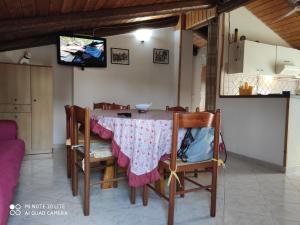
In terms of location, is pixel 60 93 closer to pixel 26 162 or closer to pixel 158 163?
pixel 26 162

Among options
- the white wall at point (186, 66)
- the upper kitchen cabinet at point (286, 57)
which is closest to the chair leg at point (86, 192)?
the white wall at point (186, 66)

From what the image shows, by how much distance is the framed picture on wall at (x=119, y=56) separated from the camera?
189 inches

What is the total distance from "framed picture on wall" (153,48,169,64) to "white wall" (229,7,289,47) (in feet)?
5.07

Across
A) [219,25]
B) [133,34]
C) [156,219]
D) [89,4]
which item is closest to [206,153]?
[156,219]

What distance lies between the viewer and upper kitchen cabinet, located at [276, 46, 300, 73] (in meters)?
4.63

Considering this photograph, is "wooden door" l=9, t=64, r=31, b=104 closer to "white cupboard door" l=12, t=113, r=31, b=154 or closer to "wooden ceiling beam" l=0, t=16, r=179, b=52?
"white cupboard door" l=12, t=113, r=31, b=154

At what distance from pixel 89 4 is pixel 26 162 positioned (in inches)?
93.5

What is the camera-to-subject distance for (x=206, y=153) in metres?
1.89

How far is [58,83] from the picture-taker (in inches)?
177

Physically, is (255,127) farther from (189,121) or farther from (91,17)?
(91,17)

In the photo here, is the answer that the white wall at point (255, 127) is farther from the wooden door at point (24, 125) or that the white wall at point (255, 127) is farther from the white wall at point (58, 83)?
the wooden door at point (24, 125)

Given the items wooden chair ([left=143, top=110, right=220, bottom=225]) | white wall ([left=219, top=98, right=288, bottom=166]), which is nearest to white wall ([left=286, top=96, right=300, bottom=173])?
white wall ([left=219, top=98, right=288, bottom=166])

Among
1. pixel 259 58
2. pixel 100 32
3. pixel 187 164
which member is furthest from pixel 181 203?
pixel 100 32

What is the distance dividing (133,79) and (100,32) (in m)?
1.15
